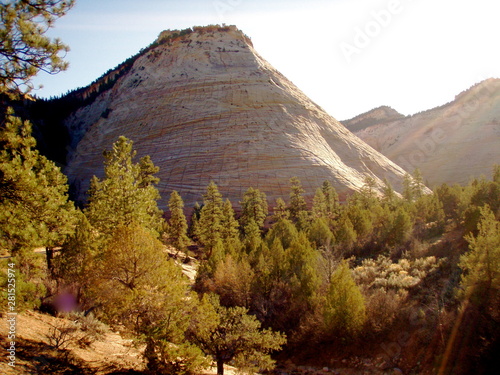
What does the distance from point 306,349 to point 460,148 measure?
83393 millimetres

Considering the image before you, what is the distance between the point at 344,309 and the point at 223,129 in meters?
43.7

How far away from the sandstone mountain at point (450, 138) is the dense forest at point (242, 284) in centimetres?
5943

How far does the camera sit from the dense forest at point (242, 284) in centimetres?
908

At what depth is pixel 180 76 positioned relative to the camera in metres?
67.1

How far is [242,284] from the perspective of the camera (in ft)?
64.6

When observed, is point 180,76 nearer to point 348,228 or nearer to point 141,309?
point 348,228

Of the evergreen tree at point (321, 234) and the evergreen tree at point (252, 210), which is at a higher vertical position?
the evergreen tree at point (252, 210)

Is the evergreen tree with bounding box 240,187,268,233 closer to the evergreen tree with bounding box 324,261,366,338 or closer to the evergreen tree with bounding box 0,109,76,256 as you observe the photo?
the evergreen tree with bounding box 324,261,366,338

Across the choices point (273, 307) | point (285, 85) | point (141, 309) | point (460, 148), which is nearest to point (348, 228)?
point (273, 307)

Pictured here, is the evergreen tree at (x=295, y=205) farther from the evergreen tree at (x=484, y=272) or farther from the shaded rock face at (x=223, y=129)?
the evergreen tree at (x=484, y=272)

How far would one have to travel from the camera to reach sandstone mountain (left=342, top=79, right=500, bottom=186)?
7731cm

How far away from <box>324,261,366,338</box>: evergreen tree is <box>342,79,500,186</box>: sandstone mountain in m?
67.3

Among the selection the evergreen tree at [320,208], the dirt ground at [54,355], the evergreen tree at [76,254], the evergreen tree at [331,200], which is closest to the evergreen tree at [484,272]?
the dirt ground at [54,355]

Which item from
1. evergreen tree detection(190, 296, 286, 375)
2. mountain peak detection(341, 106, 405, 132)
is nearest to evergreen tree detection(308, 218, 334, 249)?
evergreen tree detection(190, 296, 286, 375)
